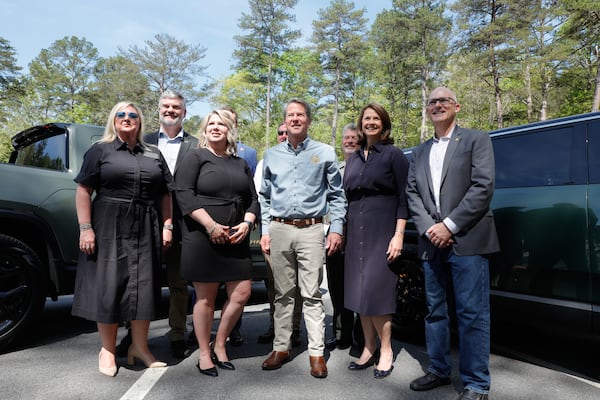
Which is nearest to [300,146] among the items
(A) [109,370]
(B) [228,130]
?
(B) [228,130]

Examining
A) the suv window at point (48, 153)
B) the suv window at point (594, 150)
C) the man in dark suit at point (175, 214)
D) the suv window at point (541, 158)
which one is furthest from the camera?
the suv window at point (48, 153)

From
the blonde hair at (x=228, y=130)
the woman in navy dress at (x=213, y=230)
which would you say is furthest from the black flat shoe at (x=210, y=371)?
the blonde hair at (x=228, y=130)

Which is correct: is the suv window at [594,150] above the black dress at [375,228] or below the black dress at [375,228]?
above

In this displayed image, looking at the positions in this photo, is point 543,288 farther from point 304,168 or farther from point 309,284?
point 304,168

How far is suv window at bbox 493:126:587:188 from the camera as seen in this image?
2834 millimetres

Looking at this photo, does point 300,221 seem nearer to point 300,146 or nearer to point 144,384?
point 300,146

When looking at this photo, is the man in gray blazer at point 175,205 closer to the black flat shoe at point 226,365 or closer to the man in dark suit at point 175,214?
the man in dark suit at point 175,214

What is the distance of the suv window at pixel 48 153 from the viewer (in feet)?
12.4

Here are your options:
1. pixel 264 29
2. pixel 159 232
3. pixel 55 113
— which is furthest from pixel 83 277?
pixel 55 113

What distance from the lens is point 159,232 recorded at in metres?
3.23

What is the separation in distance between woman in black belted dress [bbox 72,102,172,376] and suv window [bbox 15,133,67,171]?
0.98 meters

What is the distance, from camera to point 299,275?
3.18 metres

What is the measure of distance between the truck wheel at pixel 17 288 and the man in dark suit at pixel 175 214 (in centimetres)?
78

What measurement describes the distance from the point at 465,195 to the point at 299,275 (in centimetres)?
134
